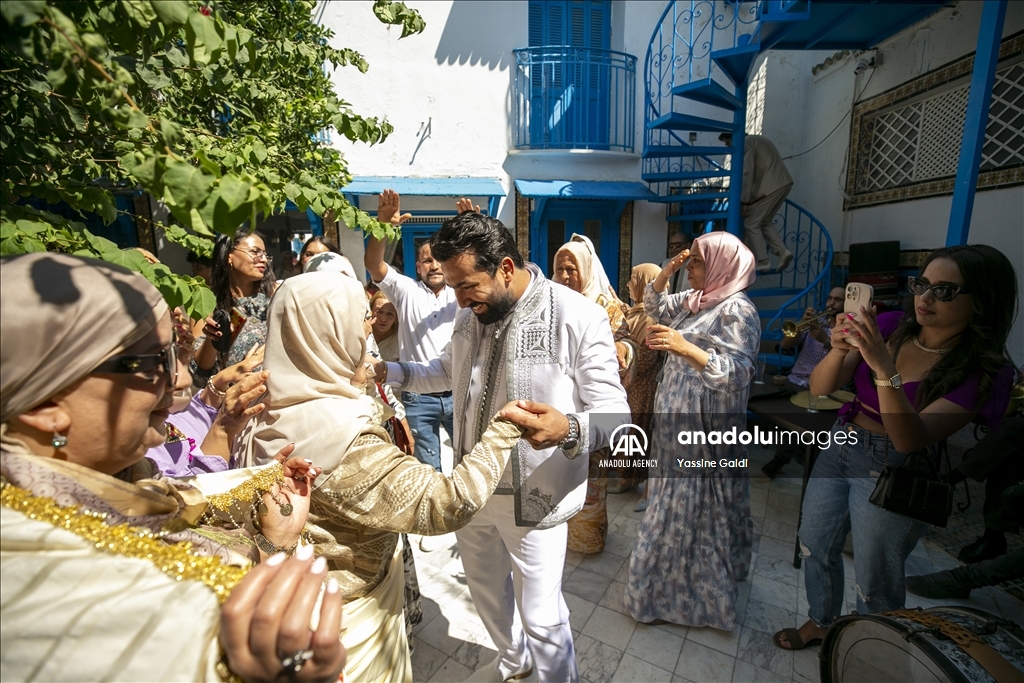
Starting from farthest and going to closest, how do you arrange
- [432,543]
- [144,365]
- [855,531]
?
[432,543] → [855,531] → [144,365]

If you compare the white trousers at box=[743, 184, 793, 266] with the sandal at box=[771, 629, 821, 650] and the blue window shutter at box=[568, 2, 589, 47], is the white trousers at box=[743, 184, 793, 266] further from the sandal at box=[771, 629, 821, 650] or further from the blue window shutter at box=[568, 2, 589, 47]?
the sandal at box=[771, 629, 821, 650]

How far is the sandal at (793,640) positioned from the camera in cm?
253

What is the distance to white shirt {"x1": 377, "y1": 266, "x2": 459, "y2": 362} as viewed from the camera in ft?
11.6

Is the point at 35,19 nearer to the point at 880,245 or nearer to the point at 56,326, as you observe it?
the point at 56,326

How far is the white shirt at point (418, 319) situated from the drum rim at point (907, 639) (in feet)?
8.49

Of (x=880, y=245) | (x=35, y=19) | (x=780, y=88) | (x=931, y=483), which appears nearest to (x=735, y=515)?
(x=931, y=483)

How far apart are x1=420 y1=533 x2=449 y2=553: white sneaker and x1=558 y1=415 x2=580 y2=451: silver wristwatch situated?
204cm

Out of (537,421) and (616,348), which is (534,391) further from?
(616,348)

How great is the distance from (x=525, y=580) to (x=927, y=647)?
1277mm

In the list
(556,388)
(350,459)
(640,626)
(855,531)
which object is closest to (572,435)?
(556,388)

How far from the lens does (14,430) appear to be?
2.68ft

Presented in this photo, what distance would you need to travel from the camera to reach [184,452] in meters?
1.77

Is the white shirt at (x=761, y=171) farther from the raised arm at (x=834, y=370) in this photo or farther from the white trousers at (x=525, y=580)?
the white trousers at (x=525, y=580)

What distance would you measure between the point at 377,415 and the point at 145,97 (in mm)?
1240
